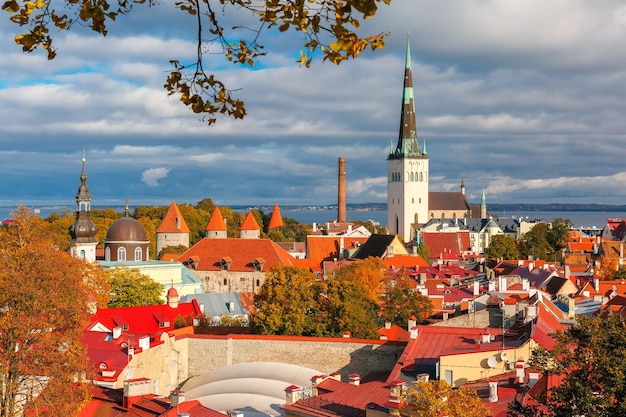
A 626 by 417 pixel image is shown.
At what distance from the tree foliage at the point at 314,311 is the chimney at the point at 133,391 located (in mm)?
9942

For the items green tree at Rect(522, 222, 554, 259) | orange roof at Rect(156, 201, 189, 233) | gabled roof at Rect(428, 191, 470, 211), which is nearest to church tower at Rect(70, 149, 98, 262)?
orange roof at Rect(156, 201, 189, 233)

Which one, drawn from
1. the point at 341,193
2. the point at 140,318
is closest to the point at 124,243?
the point at 140,318

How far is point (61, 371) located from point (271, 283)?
18.2 m

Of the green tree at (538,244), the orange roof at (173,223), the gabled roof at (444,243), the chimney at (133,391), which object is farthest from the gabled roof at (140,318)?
the gabled roof at (444,243)

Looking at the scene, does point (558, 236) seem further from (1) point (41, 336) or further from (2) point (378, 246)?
(1) point (41, 336)

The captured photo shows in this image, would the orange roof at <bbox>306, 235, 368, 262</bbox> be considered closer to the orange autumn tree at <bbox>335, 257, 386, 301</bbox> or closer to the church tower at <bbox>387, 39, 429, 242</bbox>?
the orange autumn tree at <bbox>335, 257, 386, 301</bbox>

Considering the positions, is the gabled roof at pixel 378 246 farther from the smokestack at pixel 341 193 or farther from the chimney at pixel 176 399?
the chimney at pixel 176 399

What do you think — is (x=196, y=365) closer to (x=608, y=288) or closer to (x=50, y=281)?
(x=50, y=281)

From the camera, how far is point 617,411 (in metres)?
13.4


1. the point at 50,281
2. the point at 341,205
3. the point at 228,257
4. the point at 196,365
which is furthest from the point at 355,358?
the point at 341,205

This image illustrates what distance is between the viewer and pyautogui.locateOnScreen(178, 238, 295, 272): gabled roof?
68312mm

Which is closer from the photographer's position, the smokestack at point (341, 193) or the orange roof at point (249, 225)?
the orange roof at point (249, 225)

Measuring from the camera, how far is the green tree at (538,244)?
88.8m

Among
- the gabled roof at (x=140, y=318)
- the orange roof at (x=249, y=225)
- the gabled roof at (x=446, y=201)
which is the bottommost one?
the gabled roof at (x=140, y=318)
